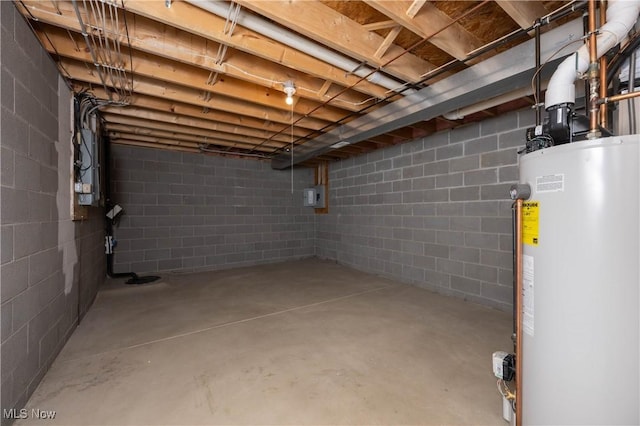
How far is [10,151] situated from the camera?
1.37 m

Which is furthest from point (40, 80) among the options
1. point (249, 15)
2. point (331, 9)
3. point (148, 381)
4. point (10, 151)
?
point (148, 381)

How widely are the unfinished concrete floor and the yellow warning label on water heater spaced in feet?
3.18

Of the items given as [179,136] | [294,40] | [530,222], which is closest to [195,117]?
[179,136]

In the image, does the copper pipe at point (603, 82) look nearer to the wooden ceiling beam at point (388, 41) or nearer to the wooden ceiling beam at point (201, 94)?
the wooden ceiling beam at point (388, 41)

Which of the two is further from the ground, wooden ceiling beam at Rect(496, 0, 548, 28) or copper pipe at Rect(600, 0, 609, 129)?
wooden ceiling beam at Rect(496, 0, 548, 28)

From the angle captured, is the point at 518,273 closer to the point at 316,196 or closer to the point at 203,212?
the point at 316,196

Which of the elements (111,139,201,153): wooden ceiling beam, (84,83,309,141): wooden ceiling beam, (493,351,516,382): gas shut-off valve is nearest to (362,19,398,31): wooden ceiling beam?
(84,83,309,141): wooden ceiling beam

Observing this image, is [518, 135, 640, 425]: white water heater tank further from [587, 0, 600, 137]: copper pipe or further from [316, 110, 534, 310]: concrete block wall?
[316, 110, 534, 310]: concrete block wall

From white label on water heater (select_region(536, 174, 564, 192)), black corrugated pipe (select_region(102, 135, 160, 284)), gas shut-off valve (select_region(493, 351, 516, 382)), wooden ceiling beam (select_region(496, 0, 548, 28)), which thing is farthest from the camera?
black corrugated pipe (select_region(102, 135, 160, 284))

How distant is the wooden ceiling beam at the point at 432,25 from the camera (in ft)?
5.03

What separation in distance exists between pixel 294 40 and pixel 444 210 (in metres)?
2.62

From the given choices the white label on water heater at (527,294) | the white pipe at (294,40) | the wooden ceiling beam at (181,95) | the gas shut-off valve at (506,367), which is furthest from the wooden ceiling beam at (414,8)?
the gas shut-off valve at (506,367)

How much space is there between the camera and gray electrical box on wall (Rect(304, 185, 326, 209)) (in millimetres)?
5574

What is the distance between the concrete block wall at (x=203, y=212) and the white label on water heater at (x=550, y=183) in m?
4.75
